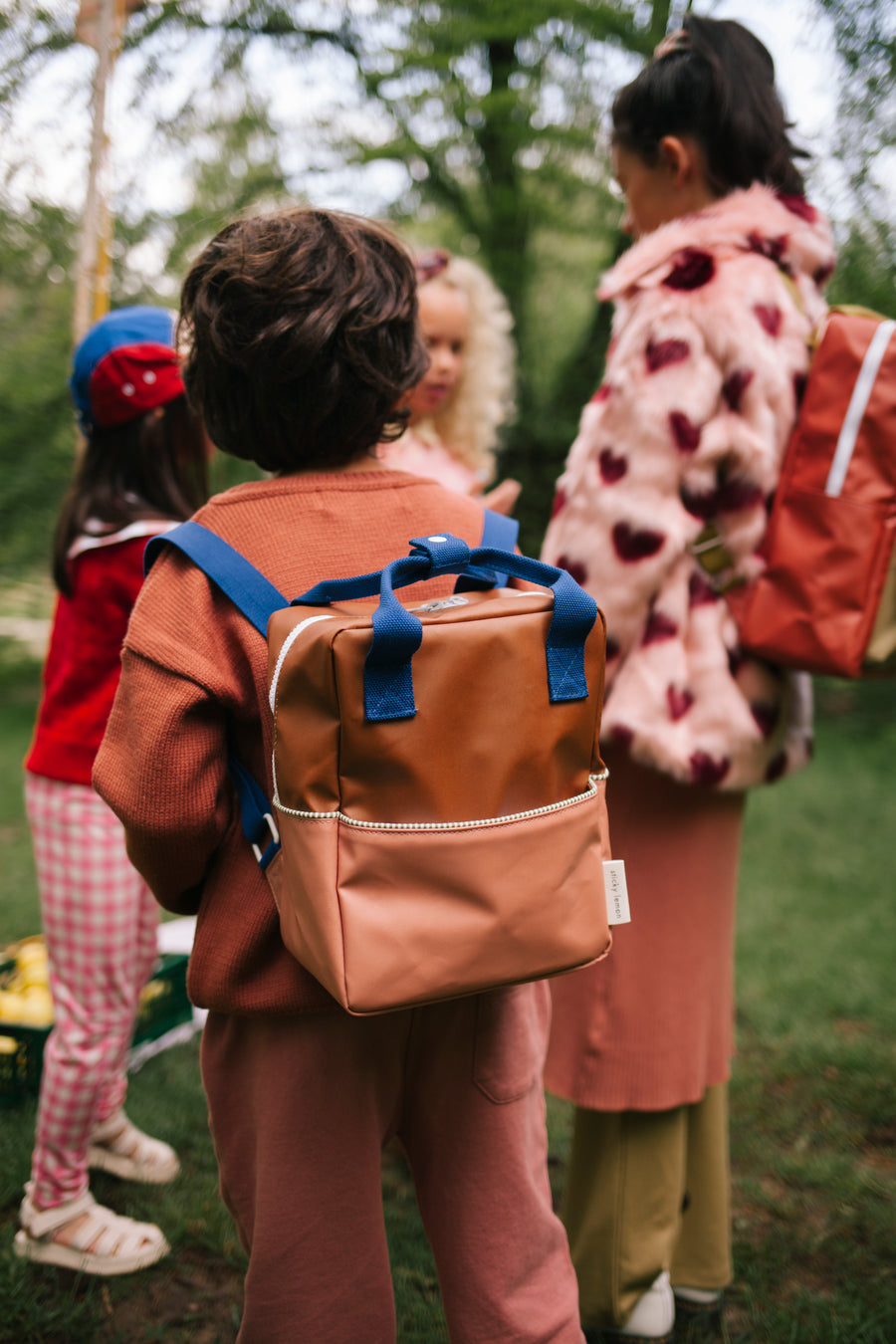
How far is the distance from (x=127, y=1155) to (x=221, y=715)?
5.91ft

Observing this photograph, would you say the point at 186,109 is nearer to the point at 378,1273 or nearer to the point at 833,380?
the point at 833,380

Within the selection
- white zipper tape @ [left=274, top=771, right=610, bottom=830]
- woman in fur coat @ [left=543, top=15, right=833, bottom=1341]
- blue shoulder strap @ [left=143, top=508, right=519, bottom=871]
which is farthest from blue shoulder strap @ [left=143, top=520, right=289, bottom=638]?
woman in fur coat @ [left=543, top=15, right=833, bottom=1341]

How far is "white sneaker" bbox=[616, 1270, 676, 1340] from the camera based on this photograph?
2078 mm

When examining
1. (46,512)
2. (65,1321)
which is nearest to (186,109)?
(46,512)

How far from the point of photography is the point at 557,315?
24.7 ft

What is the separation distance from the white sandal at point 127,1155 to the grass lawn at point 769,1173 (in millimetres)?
34

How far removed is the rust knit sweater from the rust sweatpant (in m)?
0.12

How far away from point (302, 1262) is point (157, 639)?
0.84 meters

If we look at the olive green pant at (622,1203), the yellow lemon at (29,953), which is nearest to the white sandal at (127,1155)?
the yellow lemon at (29,953)

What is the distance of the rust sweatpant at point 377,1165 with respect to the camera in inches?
53.9

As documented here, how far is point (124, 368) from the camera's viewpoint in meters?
2.20

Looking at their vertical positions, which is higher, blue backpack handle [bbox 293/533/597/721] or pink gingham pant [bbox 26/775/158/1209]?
blue backpack handle [bbox 293/533/597/721]

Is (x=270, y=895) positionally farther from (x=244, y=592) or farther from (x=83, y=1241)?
(x=83, y=1241)

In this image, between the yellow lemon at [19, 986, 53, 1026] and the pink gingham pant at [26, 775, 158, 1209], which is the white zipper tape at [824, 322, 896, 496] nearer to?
the pink gingham pant at [26, 775, 158, 1209]
